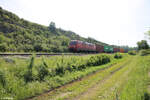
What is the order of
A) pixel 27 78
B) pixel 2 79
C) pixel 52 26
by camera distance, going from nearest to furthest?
pixel 2 79, pixel 27 78, pixel 52 26

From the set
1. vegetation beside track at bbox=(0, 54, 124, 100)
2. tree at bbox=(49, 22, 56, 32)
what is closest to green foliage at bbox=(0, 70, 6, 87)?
vegetation beside track at bbox=(0, 54, 124, 100)

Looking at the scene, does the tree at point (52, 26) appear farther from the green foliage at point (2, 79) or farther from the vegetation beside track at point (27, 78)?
the green foliage at point (2, 79)

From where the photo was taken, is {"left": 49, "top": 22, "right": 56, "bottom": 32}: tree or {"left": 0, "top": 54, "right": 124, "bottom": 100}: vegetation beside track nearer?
{"left": 0, "top": 54, "right": 124, "bottom": 100}: vegetation beside track

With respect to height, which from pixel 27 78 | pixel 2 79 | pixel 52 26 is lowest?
pixel 27 78

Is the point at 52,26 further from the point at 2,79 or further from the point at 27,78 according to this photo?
the point at 2,79

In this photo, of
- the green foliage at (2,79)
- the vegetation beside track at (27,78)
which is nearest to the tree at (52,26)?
the vegetation beside track at (27,78)

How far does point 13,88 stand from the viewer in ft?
17.0

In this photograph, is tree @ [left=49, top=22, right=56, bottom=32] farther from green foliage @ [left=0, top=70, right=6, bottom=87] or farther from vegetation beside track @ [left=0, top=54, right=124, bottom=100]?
green foliage @ [left=0, top=70, right=6, bottom=87]

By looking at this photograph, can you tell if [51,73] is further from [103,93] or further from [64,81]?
[103,93]

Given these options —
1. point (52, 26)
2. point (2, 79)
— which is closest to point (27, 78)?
point (2, 79)

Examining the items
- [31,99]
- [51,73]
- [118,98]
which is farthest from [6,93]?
[118,98]

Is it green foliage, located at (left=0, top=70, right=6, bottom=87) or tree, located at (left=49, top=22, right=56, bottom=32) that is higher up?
tree, located at (left=49, top=22, right=56, bottom=32)

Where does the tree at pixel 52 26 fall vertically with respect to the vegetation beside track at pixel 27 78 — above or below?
above

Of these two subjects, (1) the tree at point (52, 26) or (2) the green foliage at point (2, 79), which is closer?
(2) the green foliage at point (2, 79)
